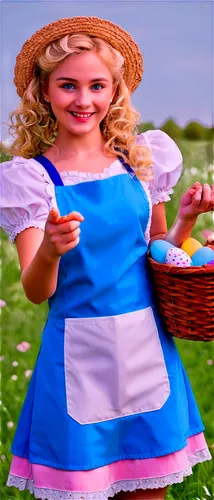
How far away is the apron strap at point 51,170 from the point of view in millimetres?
2311

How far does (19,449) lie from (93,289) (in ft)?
1.68

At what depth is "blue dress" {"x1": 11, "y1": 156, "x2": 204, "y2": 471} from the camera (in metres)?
2.24

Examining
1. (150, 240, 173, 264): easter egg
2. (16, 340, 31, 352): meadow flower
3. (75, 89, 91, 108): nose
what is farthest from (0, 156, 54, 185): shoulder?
(16, 340, 31, 352): meadow flower

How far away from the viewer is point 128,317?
229cm

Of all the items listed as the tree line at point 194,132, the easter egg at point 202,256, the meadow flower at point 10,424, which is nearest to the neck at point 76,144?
the easter egg at point 202,256

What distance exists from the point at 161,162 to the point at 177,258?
382mm

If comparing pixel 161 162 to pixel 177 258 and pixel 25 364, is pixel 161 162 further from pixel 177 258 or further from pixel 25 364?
pixel 25 364

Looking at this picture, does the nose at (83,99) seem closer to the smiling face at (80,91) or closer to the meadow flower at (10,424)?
the smiling face at (80,91)

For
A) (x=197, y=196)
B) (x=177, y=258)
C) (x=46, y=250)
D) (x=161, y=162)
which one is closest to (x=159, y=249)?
(x=177, y=258)

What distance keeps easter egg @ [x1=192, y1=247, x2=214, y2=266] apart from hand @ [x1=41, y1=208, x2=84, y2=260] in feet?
1.57

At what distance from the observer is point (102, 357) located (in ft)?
7.42

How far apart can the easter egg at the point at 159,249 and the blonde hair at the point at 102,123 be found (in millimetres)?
199

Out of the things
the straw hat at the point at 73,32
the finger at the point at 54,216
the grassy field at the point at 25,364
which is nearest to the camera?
the finger at the point at 54,216

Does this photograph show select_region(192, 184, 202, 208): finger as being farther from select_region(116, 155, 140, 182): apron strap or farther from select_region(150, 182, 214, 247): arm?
select_region(116, 155, 140, 182): apron strap
